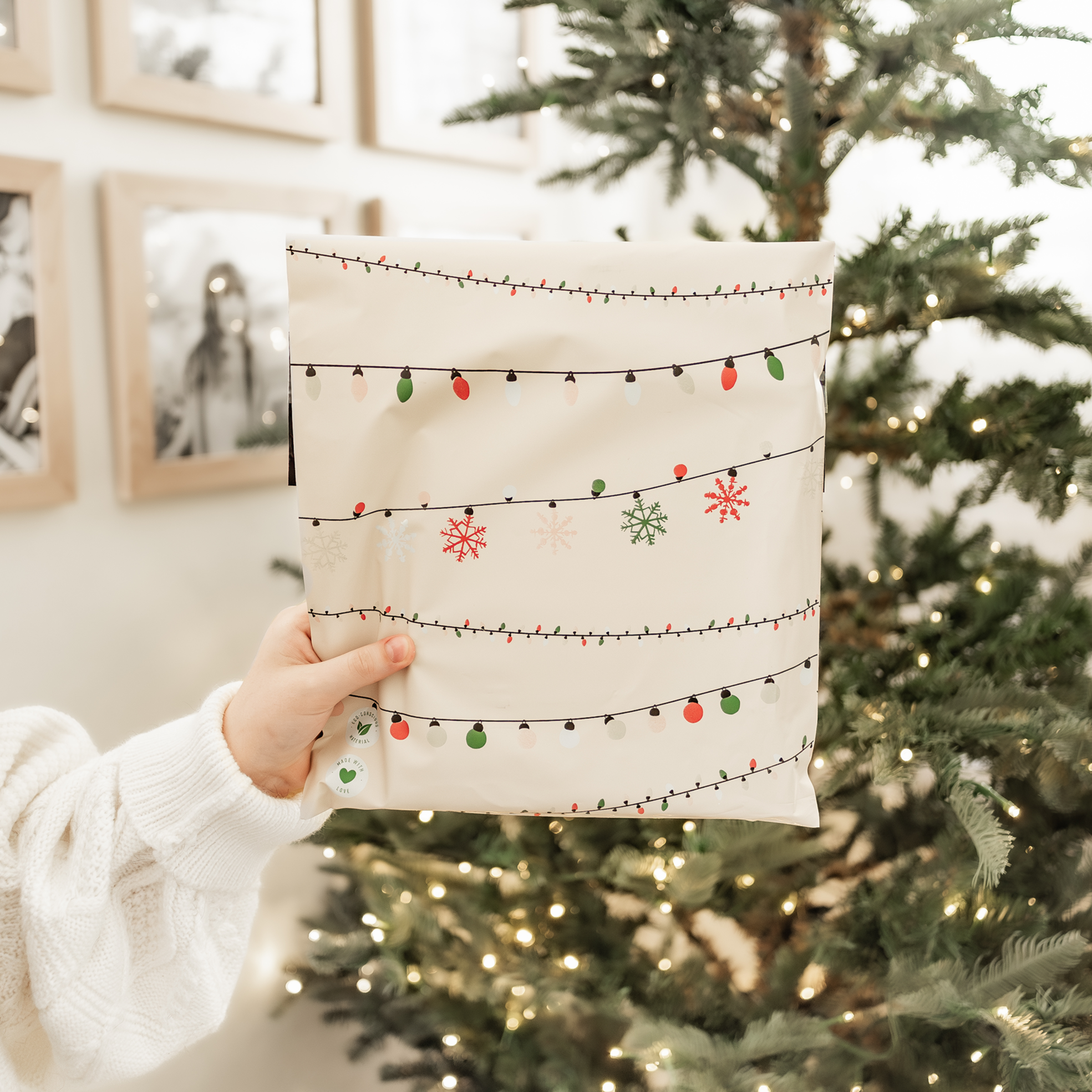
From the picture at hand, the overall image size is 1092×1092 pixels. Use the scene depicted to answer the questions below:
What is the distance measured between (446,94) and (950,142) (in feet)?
2.98

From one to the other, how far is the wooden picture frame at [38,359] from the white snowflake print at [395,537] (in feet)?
2.27

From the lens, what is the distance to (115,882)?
679mm

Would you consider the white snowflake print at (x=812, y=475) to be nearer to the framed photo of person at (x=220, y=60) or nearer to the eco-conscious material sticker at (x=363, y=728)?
the eco-conscious material sticker at (x=363, y=728)

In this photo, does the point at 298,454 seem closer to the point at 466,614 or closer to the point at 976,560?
the point at 466,614

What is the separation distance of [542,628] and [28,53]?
944mm

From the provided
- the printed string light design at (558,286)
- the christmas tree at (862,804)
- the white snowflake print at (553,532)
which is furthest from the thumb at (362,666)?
the christmas tree at (862,804)

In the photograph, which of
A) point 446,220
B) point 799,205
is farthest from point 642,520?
point 446,220

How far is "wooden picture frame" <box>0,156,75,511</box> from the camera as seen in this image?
101cm

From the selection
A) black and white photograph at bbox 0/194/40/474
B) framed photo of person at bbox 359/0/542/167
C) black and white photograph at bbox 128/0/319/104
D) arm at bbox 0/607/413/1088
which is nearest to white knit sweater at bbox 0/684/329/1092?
arm at bbox 0/607/413/1088

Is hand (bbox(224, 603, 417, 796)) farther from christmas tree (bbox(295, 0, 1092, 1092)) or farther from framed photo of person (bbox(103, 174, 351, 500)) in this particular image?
framed photo of person (bbox(103, 174, 351, 500))

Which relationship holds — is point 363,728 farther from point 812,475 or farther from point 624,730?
point 812,475

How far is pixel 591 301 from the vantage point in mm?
570

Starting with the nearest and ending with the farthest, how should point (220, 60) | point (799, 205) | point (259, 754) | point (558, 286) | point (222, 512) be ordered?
point (558, 286)
point (259, 754)
point (799, 205)
point (220, 60)
point (222, 512)

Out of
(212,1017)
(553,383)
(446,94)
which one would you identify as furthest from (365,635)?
(446,94)
